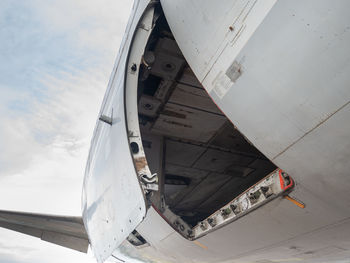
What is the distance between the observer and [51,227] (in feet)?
24.9

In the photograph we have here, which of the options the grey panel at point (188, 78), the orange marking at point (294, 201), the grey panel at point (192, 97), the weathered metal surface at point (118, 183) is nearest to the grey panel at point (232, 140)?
the grey panel at point (192, 97)

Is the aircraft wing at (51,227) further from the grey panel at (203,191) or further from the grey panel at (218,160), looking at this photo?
the grey panel at (218,160)

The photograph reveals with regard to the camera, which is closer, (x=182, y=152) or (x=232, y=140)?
(x=232, y=140)

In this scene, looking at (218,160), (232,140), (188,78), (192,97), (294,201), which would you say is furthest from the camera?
(218,160)

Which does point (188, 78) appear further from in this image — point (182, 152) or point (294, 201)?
point (294, 201)

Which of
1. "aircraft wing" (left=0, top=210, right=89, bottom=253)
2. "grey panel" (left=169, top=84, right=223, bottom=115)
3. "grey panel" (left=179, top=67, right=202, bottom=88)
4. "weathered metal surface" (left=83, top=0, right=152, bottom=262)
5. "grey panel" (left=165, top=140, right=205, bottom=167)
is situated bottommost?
"weathered metal surface" (left=83, top=0, right=152, bottom=262)

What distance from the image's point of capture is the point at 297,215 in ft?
9.16

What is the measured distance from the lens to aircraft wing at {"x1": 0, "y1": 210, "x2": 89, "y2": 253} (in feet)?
23.3

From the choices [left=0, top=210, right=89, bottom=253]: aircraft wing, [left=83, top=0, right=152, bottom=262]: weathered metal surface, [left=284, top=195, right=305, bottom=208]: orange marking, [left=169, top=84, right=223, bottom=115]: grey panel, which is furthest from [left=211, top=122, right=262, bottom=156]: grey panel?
[left=0, top=210, right=89, bottom=253]: aircraft wing

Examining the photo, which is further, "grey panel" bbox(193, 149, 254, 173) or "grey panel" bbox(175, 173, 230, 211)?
"grey panel" bbox(175, 173, 230, 211)

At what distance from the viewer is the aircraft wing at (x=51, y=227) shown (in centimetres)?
711

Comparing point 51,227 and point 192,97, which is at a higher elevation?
point 192,97

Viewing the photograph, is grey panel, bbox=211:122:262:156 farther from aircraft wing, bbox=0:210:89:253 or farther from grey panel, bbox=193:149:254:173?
aircraft wing, bbox=0:210:89:253

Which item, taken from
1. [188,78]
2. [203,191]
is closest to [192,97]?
[188,78]
